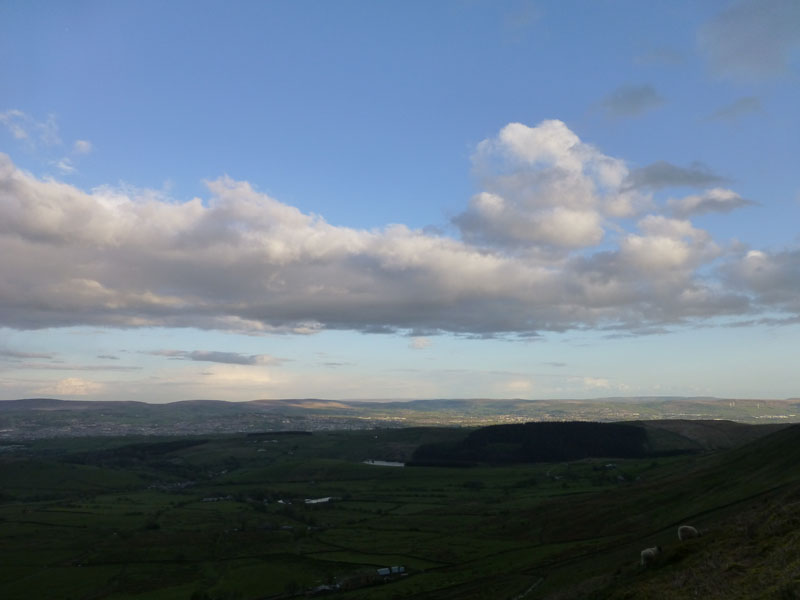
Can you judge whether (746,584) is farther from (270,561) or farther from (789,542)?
(270,561)

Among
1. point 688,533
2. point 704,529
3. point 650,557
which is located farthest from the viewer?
point 704,529

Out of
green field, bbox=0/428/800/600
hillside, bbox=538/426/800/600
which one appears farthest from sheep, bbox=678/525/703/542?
green field, bbox=0/428/800/600

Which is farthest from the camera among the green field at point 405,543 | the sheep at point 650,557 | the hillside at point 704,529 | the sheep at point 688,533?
the green field at point 405,543

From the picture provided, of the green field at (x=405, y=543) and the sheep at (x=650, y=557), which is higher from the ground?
the sheep at (x=650, y=557)

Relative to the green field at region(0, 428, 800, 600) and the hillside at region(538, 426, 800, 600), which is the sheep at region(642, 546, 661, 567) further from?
the green field at region(0, 428, 800, 600)

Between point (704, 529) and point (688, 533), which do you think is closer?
point (688, 533)

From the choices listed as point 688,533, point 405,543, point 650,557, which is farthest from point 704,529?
point 405,543

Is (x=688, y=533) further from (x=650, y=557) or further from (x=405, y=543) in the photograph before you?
(x=405, y=543)

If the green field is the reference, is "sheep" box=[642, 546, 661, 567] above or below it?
above

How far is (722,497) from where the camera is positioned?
342ft

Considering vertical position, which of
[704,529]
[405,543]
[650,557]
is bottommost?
[405,543]

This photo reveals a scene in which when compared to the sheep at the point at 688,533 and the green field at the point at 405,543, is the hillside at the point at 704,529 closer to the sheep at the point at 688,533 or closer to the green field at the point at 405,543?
the green field at the point at 405,543

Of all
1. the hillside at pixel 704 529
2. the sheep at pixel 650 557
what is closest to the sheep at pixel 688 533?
the hillside at pixel 704 529

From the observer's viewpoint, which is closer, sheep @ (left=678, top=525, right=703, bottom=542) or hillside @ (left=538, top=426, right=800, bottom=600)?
hillside @ (left=538, top=426, right=800, bottom=600)
